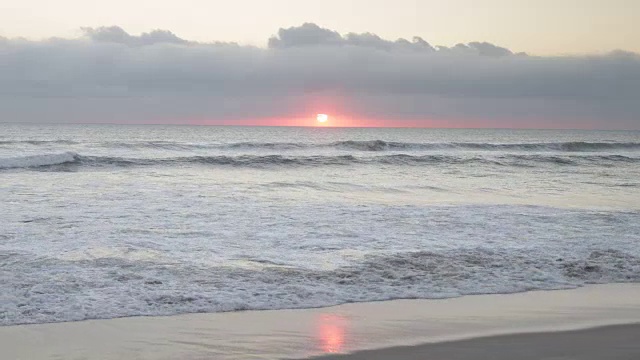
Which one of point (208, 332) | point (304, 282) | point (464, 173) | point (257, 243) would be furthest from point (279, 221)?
point (464, 173)

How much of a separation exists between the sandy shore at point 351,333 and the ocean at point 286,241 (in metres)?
0.38

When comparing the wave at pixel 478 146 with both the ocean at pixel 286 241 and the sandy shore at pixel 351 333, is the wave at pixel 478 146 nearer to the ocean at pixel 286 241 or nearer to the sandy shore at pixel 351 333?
the ocean at pixel 286 241

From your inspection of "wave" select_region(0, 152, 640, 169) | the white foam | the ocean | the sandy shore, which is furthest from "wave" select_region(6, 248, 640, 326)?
"wave" select_region(0, 152, 640, 169)

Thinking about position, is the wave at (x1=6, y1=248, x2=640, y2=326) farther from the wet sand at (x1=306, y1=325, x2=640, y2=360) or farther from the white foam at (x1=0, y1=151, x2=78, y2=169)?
the white foam at (x1=0, y1=151, x2=78, y2=169)

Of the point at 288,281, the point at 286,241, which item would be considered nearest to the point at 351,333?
the point at 288,281

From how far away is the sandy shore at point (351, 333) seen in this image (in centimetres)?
510

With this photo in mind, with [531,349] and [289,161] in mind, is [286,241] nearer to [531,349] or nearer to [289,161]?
[531,349]

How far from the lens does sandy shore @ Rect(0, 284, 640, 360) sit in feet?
16.7

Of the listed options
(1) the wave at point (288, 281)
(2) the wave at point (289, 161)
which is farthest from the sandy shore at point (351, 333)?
(2) the wave at point (289, 161)

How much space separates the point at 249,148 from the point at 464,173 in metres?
17.5

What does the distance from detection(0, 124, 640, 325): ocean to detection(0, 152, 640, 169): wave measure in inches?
229

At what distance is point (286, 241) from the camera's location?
1028 centimetres

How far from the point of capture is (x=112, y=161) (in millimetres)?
29547

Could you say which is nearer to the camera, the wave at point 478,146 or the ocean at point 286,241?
the ocean at point 286,241
